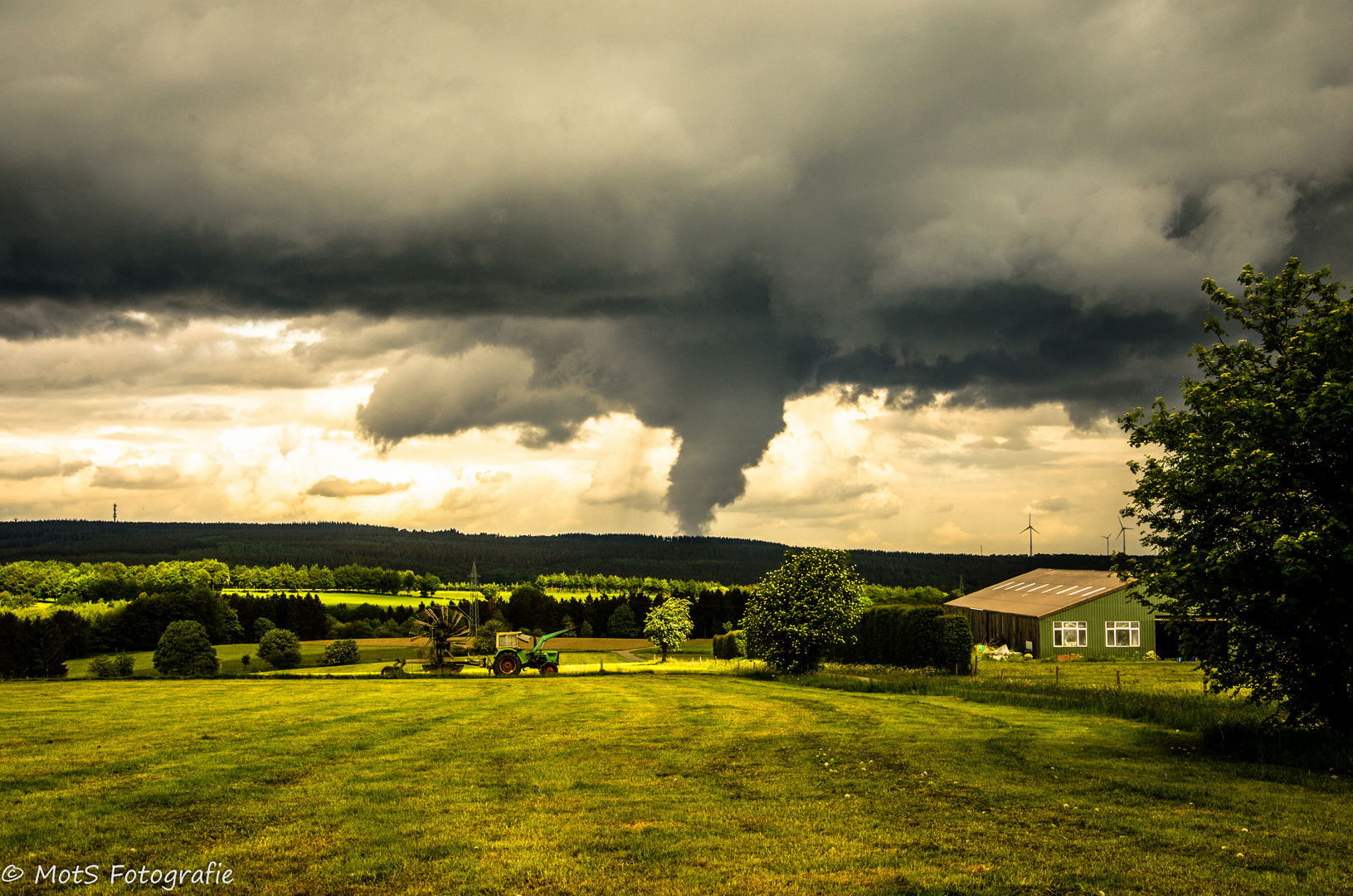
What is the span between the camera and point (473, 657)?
71.2 meters

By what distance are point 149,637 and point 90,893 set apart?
4684 inches

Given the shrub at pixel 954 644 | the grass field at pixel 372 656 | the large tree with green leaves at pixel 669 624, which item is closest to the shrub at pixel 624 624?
the grass field at pixel 372 656

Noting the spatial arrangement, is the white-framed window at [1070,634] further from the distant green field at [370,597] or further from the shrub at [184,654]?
the distant green field at [370,597]

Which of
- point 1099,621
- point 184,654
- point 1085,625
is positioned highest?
point 1099,621

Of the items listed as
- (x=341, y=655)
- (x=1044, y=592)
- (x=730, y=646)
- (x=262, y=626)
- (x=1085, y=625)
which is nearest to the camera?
(x=1085, y=625)

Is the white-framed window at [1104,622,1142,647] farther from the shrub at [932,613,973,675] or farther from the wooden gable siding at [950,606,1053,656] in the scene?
the shrub at [932,613,973,675]

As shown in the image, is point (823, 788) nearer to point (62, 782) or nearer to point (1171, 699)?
point (62, 782)

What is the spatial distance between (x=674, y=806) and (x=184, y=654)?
81.5 metres

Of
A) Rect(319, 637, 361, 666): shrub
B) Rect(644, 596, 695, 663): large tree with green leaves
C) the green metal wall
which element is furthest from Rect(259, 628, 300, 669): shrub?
the green metal wall

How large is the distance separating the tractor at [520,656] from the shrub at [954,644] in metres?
25.4

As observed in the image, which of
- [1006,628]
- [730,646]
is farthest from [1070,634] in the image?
[730,646]

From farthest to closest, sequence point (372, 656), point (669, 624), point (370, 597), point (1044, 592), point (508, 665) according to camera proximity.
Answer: point (370, 597) < point (372, 656) < point (669, 624) < point (1044, 592) < point (508, 665)

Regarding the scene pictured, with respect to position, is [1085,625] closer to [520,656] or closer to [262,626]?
[520,656]

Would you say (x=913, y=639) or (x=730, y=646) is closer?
(x=913, y=639)
